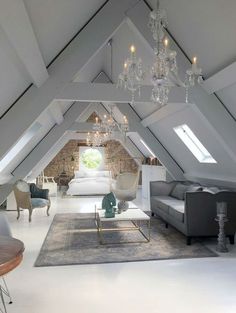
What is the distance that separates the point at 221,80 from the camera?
3535mm

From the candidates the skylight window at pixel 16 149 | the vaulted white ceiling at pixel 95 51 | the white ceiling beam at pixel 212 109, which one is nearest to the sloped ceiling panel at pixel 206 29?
the vaulted white ceiling at pixel 95 51

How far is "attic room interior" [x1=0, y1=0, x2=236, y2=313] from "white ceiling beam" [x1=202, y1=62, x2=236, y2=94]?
0.7 inches

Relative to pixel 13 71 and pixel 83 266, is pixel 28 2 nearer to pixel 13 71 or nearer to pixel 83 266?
pixel 13 71

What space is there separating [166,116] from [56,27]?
3042mm

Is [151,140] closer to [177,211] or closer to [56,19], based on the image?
[177,211]

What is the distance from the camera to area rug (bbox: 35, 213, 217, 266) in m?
3.67

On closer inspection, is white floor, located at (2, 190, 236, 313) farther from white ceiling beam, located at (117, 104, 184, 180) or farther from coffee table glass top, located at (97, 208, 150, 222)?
white ceiling beam, located at (117, 104, 184, 180)

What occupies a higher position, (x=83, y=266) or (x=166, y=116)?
(x=166, y=116)

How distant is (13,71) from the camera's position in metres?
2.97

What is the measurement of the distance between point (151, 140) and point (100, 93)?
3.29 metres

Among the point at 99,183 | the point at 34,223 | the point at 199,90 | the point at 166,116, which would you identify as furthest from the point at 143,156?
the point at 199,90

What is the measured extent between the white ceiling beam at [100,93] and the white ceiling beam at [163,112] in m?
0.53

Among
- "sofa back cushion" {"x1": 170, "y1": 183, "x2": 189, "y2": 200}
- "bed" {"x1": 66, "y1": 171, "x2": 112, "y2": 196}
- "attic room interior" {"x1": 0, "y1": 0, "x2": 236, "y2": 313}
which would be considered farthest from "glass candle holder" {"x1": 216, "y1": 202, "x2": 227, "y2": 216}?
"bed" {"x1": 66, "y1": 171, "x2": 112, "y2": 196}

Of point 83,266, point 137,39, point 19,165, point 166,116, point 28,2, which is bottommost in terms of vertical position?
point 83,266
